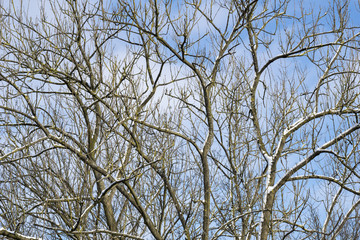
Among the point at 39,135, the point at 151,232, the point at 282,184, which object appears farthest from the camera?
the point at 282,184

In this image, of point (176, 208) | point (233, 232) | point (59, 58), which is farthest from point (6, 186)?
point (233, 232)

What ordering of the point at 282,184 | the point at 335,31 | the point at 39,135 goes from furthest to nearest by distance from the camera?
1. the point at 335,31
2. the point at 282,184
3. the point at 39,135

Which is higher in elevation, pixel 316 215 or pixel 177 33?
pixel 177 33

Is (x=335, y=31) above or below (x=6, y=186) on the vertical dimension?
above

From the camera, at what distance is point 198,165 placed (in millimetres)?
10844

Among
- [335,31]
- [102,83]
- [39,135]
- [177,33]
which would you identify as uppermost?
[335,31]

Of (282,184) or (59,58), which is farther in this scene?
(282,184)

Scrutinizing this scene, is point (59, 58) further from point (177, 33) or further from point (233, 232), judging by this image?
point (233, 232)

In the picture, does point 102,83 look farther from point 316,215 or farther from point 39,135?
point 316,215

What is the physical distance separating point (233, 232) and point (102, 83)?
4.53 meters

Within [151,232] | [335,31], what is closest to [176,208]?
[151,232]

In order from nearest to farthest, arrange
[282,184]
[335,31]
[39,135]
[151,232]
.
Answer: [151,232] < [39,135] < [282,184] < [335,31]

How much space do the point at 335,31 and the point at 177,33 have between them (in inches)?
159

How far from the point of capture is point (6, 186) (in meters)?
9.48
